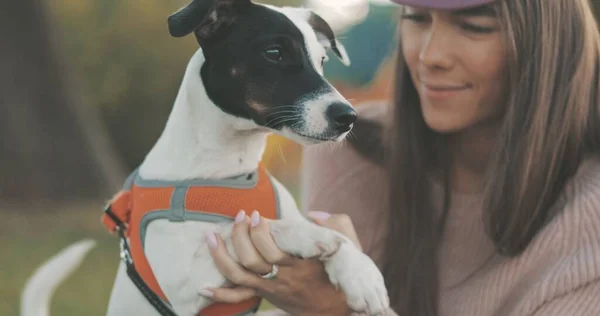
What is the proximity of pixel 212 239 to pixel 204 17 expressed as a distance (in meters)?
0.48

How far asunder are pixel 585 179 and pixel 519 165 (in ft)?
0.54

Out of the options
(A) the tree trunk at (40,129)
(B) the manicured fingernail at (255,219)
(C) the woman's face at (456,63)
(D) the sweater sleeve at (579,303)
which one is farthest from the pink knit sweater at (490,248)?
(A) the tree trunk at (40,129)

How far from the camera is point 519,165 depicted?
1724 mm

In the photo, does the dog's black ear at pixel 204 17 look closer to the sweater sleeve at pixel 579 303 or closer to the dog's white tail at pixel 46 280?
the dog's white tail at pixel 46 280

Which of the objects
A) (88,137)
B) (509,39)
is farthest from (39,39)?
(509,39)

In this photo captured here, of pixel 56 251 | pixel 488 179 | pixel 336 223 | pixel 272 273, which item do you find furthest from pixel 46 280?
pixel 56 251

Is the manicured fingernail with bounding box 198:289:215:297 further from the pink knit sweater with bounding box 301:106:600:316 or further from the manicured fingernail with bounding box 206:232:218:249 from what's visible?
the pink knit sweater with bounding box 301:106:600:316

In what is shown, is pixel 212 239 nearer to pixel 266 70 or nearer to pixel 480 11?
pixel 266 70

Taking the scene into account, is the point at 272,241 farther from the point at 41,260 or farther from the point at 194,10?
the point at 41,260

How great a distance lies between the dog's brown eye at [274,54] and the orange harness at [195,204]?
0.91 ft

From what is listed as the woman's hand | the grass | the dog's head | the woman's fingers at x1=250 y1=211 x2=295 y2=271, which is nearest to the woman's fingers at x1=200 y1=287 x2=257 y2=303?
the woman's hand

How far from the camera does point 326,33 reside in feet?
5.95

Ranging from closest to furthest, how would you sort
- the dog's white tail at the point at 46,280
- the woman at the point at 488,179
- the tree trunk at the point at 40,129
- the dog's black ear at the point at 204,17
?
the dog's black ear at the point at 204,17 < the woman at the point at 488,179 < the dog's white tail at the point at 46,280 < the tree trunk at the point at 40,129

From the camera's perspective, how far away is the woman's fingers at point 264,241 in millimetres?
1482
